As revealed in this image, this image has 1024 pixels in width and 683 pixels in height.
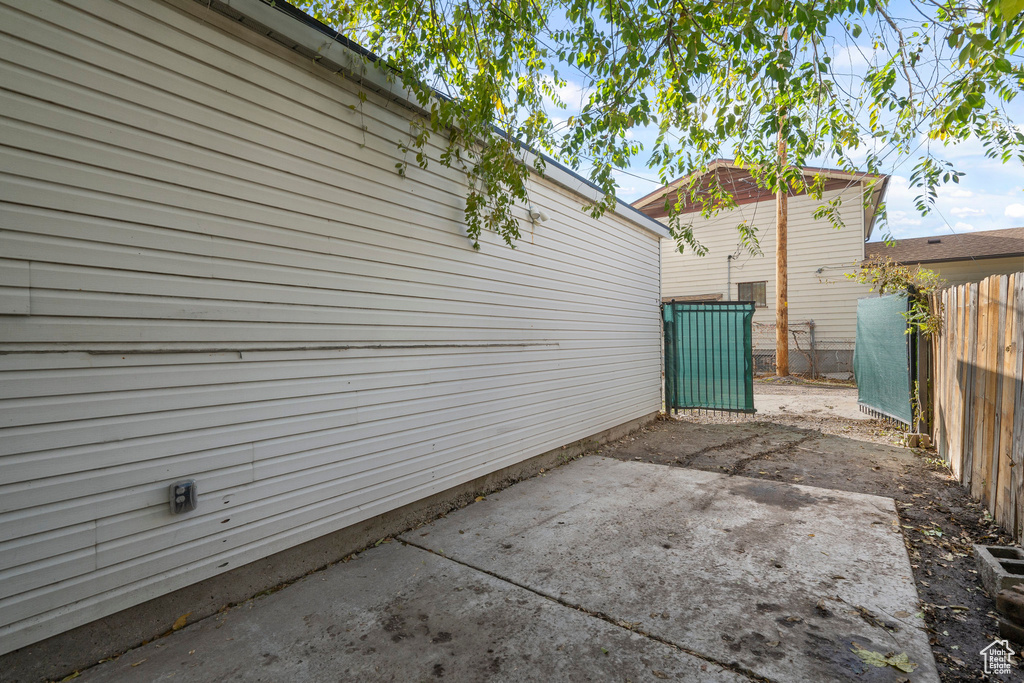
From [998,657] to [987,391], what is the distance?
7.04 ft

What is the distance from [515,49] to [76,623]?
13.7 ft

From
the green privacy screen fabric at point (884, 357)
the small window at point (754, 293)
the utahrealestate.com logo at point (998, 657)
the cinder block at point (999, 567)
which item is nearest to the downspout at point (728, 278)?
the small window at point (754, 293)

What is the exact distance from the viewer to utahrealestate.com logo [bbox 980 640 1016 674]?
1.93m

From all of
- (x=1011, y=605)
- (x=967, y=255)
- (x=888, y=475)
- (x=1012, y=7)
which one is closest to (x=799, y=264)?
(x=967, y=255)

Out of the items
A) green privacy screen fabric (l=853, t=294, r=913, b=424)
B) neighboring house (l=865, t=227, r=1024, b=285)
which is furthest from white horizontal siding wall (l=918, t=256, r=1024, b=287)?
green privacy screen fabric (l=853, t=294, r=913, b=424)

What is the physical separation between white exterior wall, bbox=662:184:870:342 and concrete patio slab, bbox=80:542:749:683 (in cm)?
1161

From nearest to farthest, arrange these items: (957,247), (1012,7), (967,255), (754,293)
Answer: (1012,7) → (967,255) → (957,247) → (754,293)

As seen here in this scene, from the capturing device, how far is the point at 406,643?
2180mm

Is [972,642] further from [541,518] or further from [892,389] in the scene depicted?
[892,389]

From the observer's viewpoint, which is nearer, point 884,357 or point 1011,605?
point 1011,605

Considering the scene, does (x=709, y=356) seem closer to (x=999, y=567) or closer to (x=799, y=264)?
(x=999, y=567)

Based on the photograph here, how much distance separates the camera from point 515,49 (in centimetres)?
368

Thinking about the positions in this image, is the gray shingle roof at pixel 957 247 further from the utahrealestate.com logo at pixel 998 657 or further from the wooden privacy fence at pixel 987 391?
the utahrealestate.com logo at pixel 998 657

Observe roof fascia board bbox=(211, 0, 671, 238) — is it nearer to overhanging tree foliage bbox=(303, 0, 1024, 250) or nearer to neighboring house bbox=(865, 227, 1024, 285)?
overhanging tree foliage bbox=(303, 0, 1024, 250)
